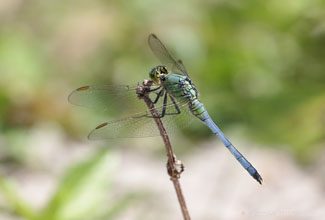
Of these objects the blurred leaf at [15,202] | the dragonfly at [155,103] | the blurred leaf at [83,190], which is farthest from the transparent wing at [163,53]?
the blurred leaf at [15,202]

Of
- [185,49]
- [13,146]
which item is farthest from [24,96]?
[185,49]

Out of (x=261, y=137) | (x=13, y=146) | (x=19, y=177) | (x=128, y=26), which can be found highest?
(x=128, y=26)

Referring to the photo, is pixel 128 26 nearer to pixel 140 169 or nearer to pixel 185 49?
pixel 185 49

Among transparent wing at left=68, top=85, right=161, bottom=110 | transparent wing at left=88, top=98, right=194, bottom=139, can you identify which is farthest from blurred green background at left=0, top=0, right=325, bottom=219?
transparent wing at left=88, top=98, right=194, bottom=139

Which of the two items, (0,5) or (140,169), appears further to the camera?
(0,5)

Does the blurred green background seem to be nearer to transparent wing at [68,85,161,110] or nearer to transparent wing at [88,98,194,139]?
transparent wing at [68,85,161,110]

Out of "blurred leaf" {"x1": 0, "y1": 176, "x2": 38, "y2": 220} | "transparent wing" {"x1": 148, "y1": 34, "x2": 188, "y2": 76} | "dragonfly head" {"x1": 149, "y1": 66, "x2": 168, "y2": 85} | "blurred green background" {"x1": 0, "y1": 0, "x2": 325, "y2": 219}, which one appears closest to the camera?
"blurred leaf" {"x1": 0, "y1": 176, "x2": 38, "y2": 220}

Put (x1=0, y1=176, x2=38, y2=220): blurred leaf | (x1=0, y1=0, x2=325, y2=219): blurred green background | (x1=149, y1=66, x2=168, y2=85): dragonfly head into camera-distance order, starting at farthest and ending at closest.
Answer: (x1=0, y1=0, x2=325, y2=219): blurred green background
(x1=149, y1=66, x2=168, y2=85): dragonfly head
(x1=0, y1=176, x2=38, y2=220): blurred leaf
